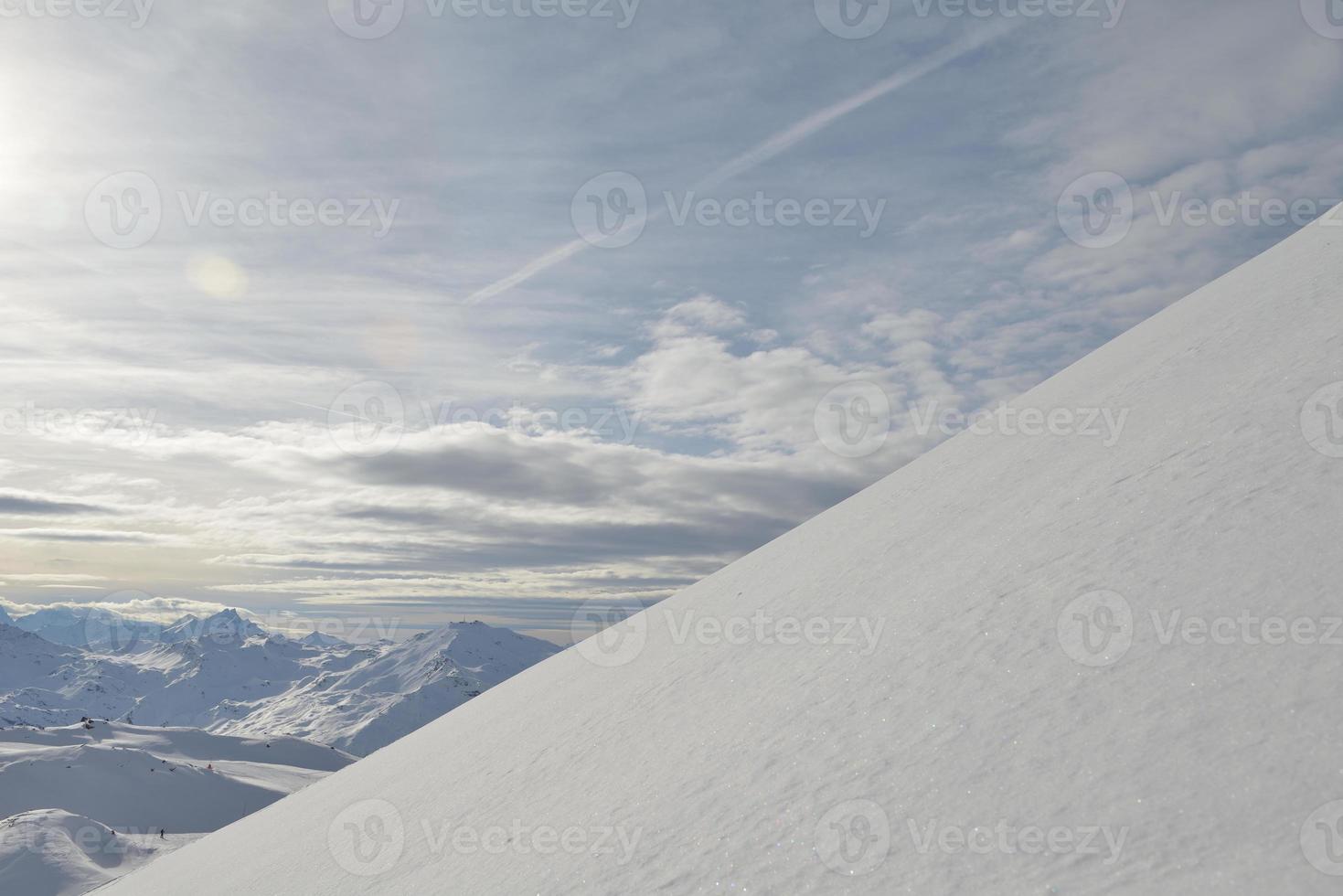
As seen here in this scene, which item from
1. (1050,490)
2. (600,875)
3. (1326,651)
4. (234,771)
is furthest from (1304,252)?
(234,771)

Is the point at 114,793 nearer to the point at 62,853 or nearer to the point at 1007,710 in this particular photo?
the point at 62,853

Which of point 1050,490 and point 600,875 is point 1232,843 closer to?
point 600,875

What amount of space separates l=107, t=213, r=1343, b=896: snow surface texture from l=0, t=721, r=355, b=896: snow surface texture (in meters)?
51.2

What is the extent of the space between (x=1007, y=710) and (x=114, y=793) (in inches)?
4472

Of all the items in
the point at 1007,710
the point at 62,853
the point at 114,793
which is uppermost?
the point at 1007,710

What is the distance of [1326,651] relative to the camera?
13.9ft

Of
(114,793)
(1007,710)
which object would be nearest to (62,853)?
(114,793)

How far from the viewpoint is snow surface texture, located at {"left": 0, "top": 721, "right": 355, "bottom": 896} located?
51906mm

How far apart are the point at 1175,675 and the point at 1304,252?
10571 mm

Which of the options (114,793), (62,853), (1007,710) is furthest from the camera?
(114,793)

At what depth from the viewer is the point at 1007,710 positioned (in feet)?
16.3

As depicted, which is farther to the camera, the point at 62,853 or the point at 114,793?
the point at 114,793

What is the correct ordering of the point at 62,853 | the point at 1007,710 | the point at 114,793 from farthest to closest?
the point at 114,793, the point at 62,853, the point at 1007,710

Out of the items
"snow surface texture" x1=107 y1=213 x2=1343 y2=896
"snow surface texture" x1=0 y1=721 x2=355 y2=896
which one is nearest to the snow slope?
A: "snow surface texture" x1=0 y1=721 x2=355 y2=896
